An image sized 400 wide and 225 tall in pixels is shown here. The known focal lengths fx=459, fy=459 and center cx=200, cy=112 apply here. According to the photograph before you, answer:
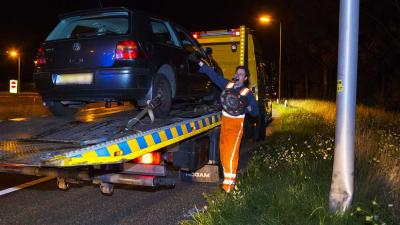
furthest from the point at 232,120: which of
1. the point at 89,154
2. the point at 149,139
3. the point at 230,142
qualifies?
the point at 89,154

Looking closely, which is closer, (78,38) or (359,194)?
(359,194)

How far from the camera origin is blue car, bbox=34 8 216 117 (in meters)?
5.73

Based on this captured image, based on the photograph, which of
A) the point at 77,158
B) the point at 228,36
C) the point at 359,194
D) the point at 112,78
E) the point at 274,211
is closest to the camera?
the point at 77,158

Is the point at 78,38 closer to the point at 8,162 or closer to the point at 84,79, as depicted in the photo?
the point at 84,79

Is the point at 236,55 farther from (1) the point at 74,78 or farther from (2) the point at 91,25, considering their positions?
(1) the point at 74,78

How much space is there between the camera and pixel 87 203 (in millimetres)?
5980

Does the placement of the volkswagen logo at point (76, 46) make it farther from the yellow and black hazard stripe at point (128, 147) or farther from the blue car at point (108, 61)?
the yellow and black hazard stripe at point (128, 147)

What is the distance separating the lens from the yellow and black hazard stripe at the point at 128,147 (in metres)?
3.97

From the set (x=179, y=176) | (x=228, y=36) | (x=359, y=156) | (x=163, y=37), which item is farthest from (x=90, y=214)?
(x=228, y=36)

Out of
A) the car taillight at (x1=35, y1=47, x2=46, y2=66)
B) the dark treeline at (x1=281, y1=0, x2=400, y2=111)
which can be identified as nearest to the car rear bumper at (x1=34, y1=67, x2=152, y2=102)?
the car taillight at (x1=35, y1=47, x2=46, y2=66)

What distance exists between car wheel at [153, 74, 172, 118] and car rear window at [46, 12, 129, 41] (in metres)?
0.84

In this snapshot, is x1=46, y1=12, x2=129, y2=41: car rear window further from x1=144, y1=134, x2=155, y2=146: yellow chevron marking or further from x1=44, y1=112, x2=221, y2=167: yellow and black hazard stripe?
x1=144, y1=134, x2=155, y2=146: yellow chevron marking

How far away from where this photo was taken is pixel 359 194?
5223 millimetres

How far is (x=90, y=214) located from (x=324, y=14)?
876 inches
